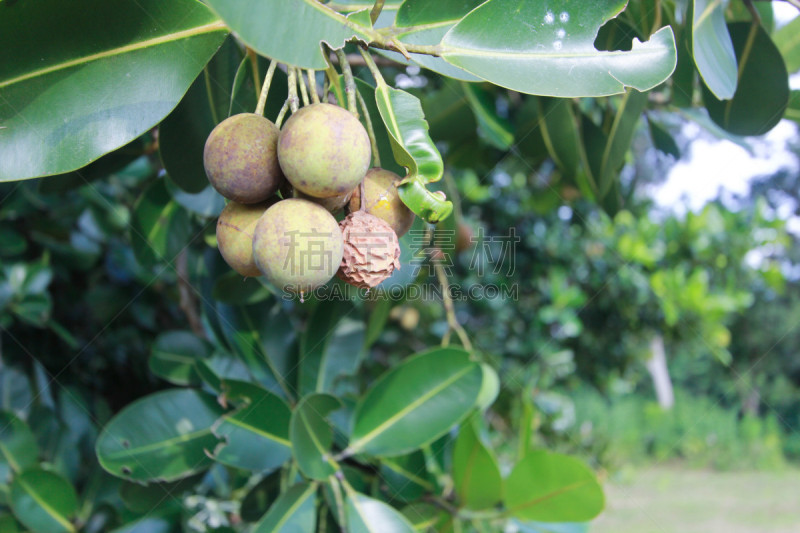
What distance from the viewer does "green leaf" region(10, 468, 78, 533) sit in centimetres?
115

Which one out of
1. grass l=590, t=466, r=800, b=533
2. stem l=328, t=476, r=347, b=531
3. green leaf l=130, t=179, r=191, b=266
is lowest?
grass l=590, t=466, r=800, b=533

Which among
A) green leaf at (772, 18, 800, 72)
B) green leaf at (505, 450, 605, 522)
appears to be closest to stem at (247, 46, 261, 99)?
green leaf at (505, 450, 605, 522)

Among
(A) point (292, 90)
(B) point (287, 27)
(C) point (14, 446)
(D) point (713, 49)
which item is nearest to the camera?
(B) point (287, 27)

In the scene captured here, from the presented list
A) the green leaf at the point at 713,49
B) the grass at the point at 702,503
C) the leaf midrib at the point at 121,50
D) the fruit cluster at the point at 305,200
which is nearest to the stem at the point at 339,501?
the fruit cluster at the point at 305,200

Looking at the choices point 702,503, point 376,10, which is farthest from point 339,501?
point 702,503

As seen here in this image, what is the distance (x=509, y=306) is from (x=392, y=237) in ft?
7.31

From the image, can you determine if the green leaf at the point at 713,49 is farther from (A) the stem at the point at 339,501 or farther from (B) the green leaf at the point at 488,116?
(A) the stem at the point at 339,501

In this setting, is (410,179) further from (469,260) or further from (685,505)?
(685,505)

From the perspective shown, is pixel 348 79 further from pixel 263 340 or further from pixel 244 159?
pixel 263 340

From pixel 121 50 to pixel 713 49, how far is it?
730mm

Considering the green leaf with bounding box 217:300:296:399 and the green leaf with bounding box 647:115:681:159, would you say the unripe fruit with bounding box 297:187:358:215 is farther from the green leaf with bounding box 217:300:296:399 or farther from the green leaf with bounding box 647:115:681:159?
the green leaf with bounding box 647:115:681:159

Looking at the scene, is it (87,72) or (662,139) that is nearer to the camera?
(87,72)

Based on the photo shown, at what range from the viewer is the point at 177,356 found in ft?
4.17

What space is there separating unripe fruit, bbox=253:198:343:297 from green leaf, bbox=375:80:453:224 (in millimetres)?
88
